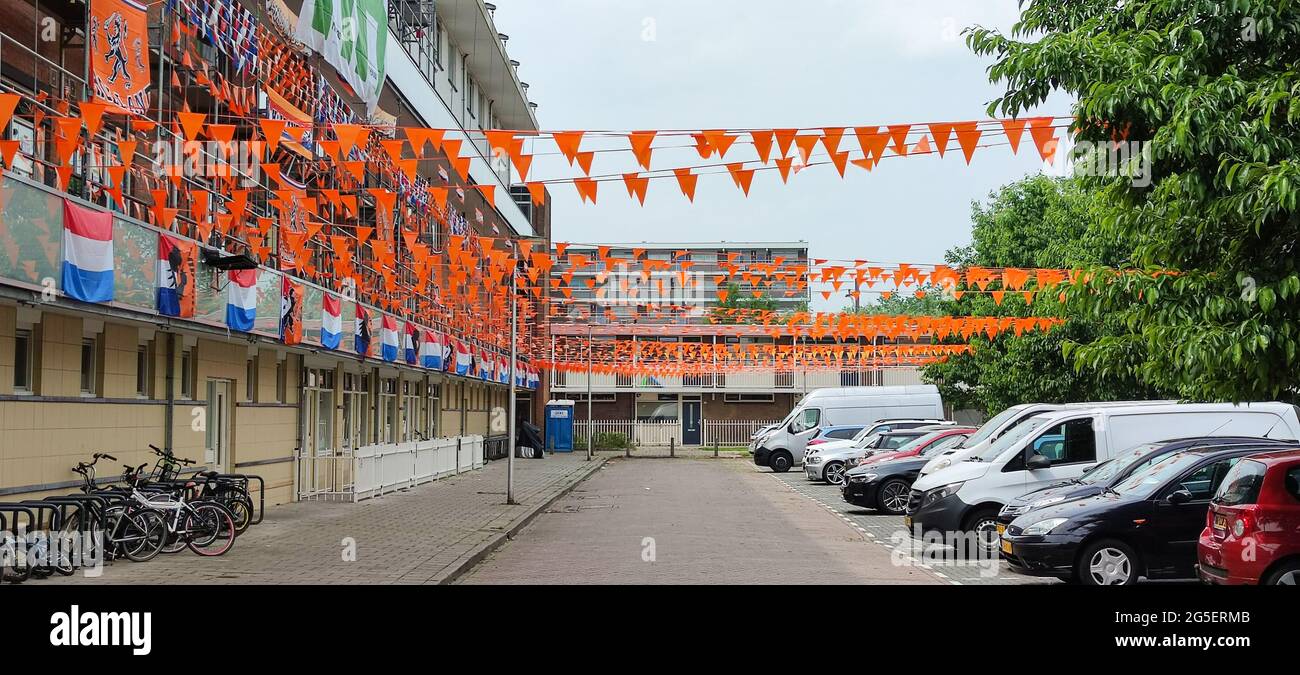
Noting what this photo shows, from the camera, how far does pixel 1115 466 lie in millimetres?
13641

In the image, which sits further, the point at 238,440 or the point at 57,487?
A: the point at 238,440

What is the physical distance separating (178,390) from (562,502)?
9789mm

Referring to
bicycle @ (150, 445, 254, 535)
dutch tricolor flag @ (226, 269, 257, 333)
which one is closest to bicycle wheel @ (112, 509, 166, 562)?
bicycle @ (150, 445, 254, 535)

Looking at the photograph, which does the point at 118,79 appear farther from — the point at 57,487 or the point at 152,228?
the point at 57,487

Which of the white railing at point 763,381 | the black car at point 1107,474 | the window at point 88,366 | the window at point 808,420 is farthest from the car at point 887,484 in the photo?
the white railing at point 763,381

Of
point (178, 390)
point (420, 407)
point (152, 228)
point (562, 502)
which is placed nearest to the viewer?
point (152, 228)

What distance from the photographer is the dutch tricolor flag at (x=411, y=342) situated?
28766 millimetres

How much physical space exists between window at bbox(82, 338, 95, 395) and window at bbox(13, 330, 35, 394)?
51.4 inches

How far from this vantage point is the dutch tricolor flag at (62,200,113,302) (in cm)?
1252

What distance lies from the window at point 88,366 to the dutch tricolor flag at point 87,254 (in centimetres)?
192

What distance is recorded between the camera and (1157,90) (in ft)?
31.4

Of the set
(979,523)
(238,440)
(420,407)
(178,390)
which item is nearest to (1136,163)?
(979,523)

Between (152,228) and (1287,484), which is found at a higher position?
(152,228)

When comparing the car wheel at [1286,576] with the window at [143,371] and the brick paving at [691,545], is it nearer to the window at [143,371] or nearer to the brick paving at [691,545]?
the brick paving at [691,545]
